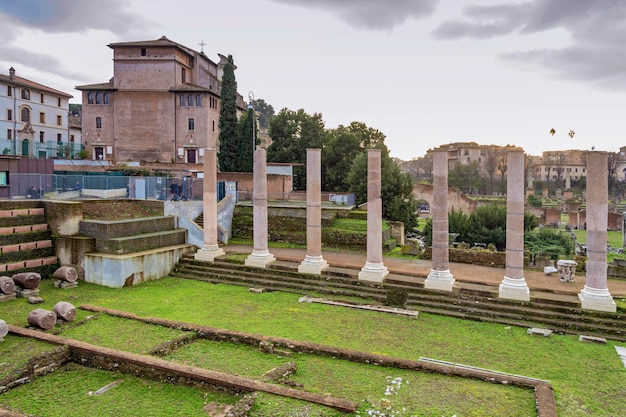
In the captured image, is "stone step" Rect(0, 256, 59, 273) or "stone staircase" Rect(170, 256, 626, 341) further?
"stone step" Rect(0, 256, 59, 273)

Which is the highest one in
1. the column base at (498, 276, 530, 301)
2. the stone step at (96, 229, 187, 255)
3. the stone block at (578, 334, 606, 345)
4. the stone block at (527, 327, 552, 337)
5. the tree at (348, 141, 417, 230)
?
the tree at (348, 141, 417, 230)

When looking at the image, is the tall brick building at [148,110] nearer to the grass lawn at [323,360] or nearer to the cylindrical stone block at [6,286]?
the cylindrical stone block at [6,286]

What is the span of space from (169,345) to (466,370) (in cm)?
723

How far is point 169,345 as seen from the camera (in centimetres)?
1192

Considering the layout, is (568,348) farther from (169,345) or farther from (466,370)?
(169,345)

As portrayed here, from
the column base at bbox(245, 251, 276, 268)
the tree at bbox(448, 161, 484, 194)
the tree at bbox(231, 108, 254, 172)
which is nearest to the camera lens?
the column base at bbox(245, 251, 276, 268)

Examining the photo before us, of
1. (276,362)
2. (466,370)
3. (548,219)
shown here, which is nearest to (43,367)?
(276,362)

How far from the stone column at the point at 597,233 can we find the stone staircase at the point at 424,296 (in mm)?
394

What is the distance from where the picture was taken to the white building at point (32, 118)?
142ft

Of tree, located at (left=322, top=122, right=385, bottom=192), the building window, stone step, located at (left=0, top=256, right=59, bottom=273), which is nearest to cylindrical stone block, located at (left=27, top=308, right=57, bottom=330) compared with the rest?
stone step, located at (left=0, top=256, right=59, bottom=273)

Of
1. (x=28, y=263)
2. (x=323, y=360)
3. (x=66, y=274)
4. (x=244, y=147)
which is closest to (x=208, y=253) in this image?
(x=66, y=274)

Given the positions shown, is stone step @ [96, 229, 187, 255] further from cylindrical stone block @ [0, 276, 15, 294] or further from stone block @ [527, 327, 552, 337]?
stone block @ [527, 327, 552, 337]

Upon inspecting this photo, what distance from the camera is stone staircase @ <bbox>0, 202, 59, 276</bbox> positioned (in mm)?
19047

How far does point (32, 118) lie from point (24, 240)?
3850 cm
